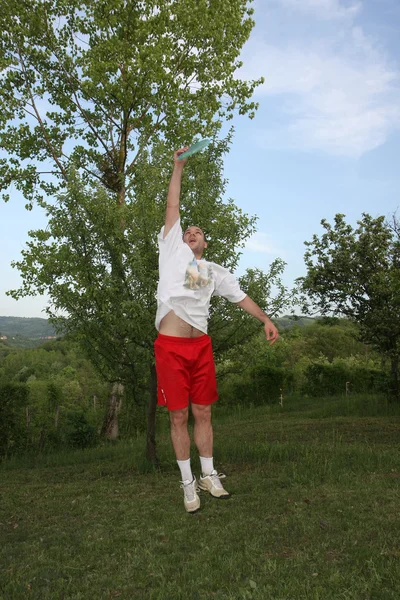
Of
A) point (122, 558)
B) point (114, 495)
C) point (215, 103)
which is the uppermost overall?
point (215, 103)

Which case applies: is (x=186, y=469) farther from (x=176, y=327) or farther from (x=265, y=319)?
(x=265, y=319)

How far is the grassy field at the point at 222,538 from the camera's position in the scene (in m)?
3.67

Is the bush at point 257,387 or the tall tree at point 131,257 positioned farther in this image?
the bush at point 257,387

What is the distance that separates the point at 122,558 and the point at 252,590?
A: 1.32 meters

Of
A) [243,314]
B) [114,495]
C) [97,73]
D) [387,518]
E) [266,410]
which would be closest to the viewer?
[387,518]

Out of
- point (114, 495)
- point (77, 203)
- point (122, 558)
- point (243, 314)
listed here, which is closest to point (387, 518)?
point (122, 558)

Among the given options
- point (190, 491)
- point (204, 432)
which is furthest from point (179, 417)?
point (190, 491)

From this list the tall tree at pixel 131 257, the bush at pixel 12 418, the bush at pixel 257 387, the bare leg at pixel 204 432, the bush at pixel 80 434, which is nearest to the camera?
the bare leg at pixel 204 432

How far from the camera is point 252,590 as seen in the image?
352cm

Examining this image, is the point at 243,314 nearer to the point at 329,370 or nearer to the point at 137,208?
the point at 137,208

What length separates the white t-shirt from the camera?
4.24 m

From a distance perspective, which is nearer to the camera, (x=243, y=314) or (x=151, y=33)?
(x=243, y=314)

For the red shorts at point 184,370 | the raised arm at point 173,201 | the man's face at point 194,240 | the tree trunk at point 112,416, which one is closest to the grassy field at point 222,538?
the red shorts at point 184,370

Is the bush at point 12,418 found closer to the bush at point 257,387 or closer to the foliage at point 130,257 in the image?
the foliage at point 130,257
